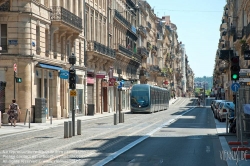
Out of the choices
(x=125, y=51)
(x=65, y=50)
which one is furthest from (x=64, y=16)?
(x=125, y=51)

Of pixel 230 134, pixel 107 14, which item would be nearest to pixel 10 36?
pixel 230 134

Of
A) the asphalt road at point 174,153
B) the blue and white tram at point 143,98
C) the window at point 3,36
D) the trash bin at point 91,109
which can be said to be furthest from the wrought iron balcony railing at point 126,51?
the asphalt road at point 174,153

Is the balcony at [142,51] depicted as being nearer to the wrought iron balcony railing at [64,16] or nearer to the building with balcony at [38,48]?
the building with balcony at [38,48]

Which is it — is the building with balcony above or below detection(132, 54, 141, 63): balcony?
below

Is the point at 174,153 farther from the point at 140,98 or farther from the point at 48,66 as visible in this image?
the point at 140,98

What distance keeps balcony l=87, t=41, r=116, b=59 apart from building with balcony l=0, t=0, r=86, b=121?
6990 mm

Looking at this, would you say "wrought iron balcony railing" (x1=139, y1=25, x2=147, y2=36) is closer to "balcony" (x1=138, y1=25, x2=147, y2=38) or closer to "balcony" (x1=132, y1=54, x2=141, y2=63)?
"balcony" (x1=138, y1=25, x2=147, y2=38)

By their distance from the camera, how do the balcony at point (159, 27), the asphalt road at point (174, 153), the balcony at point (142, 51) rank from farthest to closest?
the balcony at point (159, 27), the balcony at point (142, 51), the asphalt road at point (174, 153)

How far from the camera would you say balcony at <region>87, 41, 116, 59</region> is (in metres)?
56.8

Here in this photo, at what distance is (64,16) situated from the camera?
4462 cm

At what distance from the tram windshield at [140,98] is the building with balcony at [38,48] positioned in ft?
40.8

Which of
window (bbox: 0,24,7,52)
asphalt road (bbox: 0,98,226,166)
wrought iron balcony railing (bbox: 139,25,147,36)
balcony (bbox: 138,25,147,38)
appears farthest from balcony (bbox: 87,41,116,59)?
asphalt road (bbox: 0,98,226,166)

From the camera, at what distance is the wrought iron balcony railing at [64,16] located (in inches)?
1719

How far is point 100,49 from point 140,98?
6.85m
